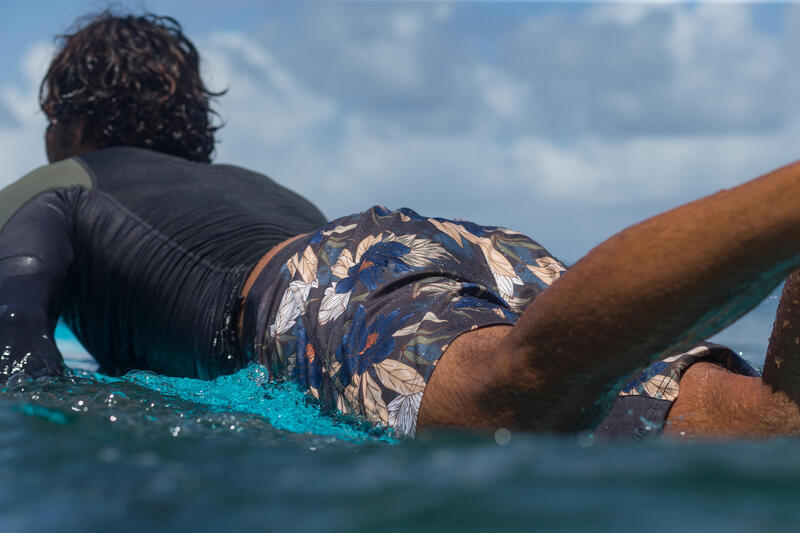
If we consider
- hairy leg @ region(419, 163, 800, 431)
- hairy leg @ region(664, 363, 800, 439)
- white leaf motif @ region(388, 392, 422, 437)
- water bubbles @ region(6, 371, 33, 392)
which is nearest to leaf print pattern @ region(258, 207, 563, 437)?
white leaf motif @ region(388, 392, 422, 437)

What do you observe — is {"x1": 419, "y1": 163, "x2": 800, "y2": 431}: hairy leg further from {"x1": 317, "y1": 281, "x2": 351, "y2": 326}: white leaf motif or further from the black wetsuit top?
the black wetsuit top

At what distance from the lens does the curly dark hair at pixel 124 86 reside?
3.08 m

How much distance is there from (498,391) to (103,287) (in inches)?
65.7

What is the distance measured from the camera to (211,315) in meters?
2.25

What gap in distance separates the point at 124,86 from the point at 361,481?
262 centimetres

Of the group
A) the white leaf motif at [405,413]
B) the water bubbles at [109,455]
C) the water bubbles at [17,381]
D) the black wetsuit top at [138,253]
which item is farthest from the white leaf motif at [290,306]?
the water bubbles at [109,455]

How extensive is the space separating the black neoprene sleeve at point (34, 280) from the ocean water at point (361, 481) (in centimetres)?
69

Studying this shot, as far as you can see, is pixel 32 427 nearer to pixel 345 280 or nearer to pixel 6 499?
pixel 6 499

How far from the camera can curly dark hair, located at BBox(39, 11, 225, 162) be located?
308 cm

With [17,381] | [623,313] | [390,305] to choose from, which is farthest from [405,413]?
[17,381]

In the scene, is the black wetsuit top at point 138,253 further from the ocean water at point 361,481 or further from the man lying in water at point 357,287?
the ocean water at point 361,481

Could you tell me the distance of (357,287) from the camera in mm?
1764

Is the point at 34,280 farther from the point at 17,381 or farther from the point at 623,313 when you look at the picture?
the point at 623,313

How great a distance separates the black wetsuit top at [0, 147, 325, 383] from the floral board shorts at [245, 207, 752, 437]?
0.78 ft
